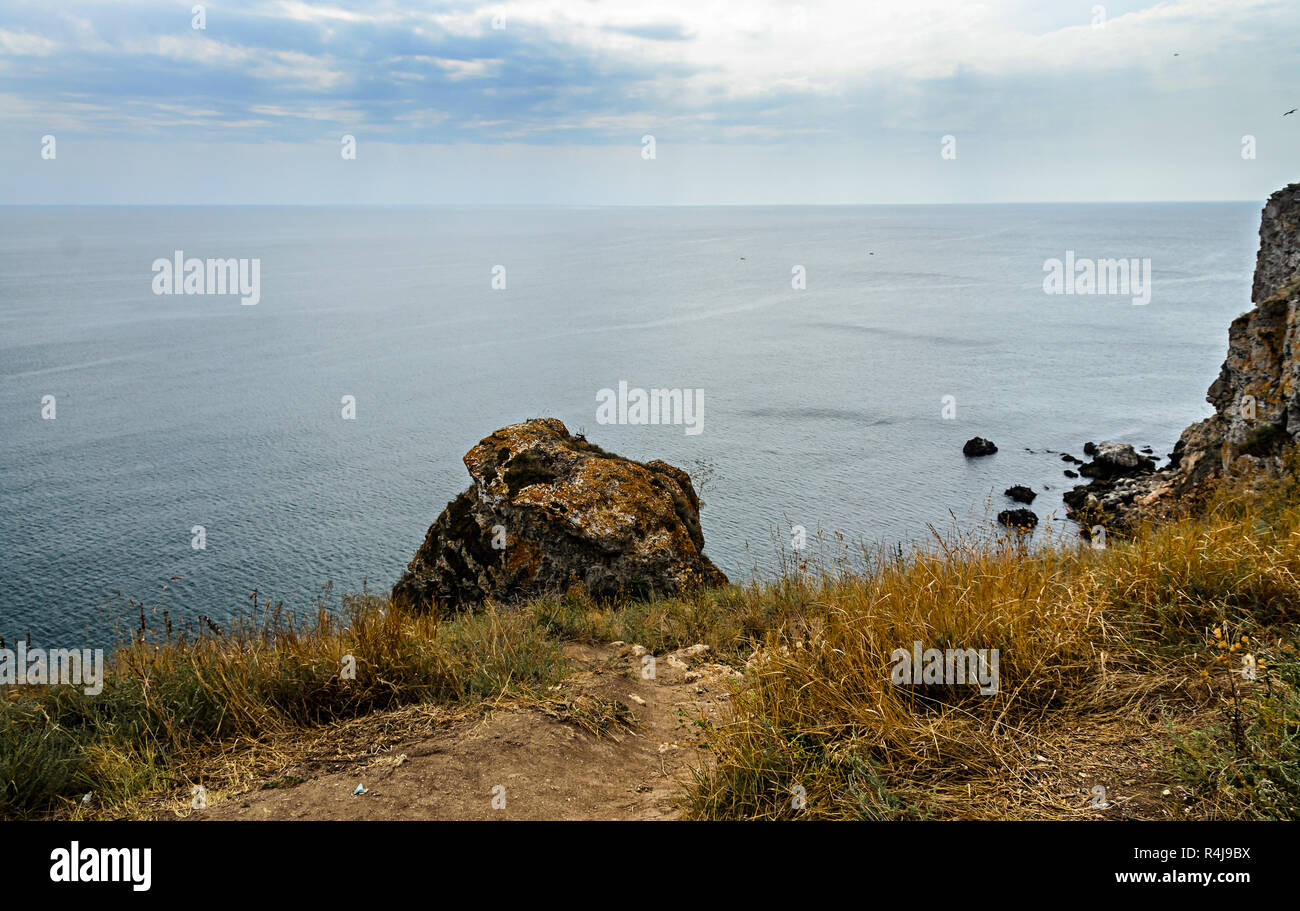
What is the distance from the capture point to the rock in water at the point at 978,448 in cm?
4218

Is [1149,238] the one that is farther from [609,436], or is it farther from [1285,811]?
[1285,811]

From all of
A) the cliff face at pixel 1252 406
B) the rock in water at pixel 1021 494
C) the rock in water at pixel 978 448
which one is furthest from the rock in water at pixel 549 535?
the rock in water at pixel 978 448

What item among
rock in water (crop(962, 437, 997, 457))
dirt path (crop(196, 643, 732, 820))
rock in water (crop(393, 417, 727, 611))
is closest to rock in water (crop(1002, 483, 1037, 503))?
rock in water (crop(962, 437, 997, 457))

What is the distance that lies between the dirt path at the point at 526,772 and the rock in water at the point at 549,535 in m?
4.50

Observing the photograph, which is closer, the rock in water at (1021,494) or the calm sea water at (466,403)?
the calm sea water at (466,403)

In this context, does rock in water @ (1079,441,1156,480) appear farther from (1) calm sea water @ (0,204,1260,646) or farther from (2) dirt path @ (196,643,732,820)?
(2) dirt path @ (196,643,732,820)

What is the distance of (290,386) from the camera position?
55719 millimetres

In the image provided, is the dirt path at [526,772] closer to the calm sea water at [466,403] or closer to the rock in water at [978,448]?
the calm sea water at [466,403]

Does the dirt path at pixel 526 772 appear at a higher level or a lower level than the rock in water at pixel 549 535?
lower

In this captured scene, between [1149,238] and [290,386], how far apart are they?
7694 inches

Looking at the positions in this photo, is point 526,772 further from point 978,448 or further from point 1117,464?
point 978,448

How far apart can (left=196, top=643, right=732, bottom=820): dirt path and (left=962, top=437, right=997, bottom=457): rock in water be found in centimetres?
3944
